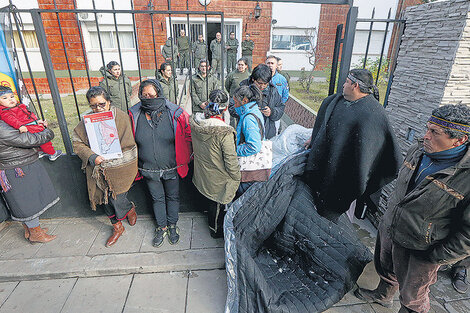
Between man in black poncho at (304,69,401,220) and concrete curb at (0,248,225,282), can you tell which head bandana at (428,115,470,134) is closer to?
man in black poncho at (304,69,401,220)

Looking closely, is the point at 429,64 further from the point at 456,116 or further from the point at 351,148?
the point at 456,116

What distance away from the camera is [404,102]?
118 inches

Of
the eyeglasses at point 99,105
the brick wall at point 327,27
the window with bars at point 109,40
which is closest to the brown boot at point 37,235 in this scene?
the eyeglasses at point 99,105

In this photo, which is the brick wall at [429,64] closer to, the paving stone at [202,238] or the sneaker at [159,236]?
the paving stone at [202,238]

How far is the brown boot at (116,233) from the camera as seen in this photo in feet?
10.1

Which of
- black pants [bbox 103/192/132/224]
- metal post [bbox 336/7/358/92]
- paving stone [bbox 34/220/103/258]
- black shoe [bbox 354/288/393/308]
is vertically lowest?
black shoe [bbox 354/288/393/308]

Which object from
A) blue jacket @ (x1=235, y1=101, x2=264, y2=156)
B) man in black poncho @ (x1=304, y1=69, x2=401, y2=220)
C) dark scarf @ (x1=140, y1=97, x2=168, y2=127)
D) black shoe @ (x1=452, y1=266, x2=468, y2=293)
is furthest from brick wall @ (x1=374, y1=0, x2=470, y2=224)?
dark scarf @ (x1=140, y1=97, x2=168, y2=127)

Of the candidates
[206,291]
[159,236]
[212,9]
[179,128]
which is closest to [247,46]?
[212,9]

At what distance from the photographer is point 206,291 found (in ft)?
8.58

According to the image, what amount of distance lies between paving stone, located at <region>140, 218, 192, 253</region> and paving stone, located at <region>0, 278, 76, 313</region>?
750mm

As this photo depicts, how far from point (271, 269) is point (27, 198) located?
258 centimetres

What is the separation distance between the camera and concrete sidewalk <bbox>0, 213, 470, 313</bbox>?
8.13 feet

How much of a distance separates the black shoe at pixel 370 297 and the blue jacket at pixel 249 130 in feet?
5.26

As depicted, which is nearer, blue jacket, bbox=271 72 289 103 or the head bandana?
the head bandana
